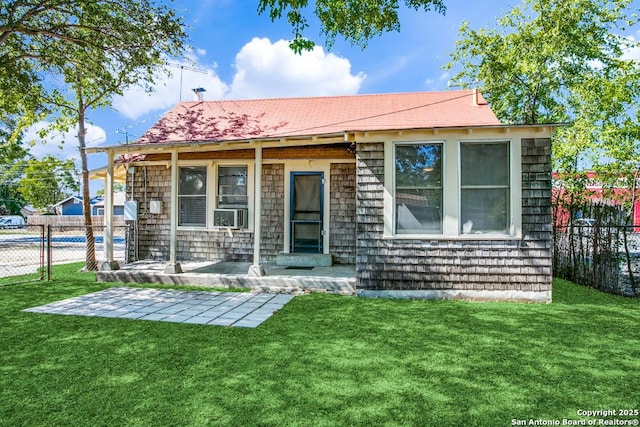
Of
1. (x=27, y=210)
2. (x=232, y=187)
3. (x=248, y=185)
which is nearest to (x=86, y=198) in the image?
(x=232, y=187)

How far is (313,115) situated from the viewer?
9641 millimetres

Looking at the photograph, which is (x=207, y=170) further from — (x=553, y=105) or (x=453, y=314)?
(x=553, y=105)

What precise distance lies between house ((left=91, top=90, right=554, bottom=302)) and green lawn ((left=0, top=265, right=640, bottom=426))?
0.92m

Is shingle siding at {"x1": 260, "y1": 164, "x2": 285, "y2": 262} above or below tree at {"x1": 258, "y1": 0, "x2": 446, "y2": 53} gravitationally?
below

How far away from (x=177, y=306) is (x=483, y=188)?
5.03 m

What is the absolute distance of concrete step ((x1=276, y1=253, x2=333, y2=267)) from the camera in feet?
27.0

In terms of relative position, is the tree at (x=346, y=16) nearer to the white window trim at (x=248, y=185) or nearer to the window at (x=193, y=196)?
the white window trim at (x=248, y=185)

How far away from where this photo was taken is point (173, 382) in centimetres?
305

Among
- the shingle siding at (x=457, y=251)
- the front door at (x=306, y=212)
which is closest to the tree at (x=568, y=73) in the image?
the shingle siding at (x=457, y=251)

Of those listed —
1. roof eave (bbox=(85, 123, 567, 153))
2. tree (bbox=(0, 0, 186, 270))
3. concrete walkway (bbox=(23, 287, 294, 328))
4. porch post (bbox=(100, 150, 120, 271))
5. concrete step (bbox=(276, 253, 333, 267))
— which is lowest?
concrete walkway (bbox=(23, 287, 294, 328))

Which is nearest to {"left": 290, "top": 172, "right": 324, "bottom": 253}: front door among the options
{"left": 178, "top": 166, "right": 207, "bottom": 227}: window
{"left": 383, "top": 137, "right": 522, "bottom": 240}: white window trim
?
{"left": 178, "top": 166, "right": 207, "bottom": 227}: window

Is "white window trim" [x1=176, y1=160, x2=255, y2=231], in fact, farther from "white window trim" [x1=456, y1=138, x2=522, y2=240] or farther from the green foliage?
"white window trim" [x1=456, y1=138, x2=522, y2=240]

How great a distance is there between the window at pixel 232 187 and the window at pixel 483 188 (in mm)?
4904

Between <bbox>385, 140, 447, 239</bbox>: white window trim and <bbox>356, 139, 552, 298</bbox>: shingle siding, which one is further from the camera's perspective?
<bbox>385, 140, 447, 239</bbox>: white window trim
